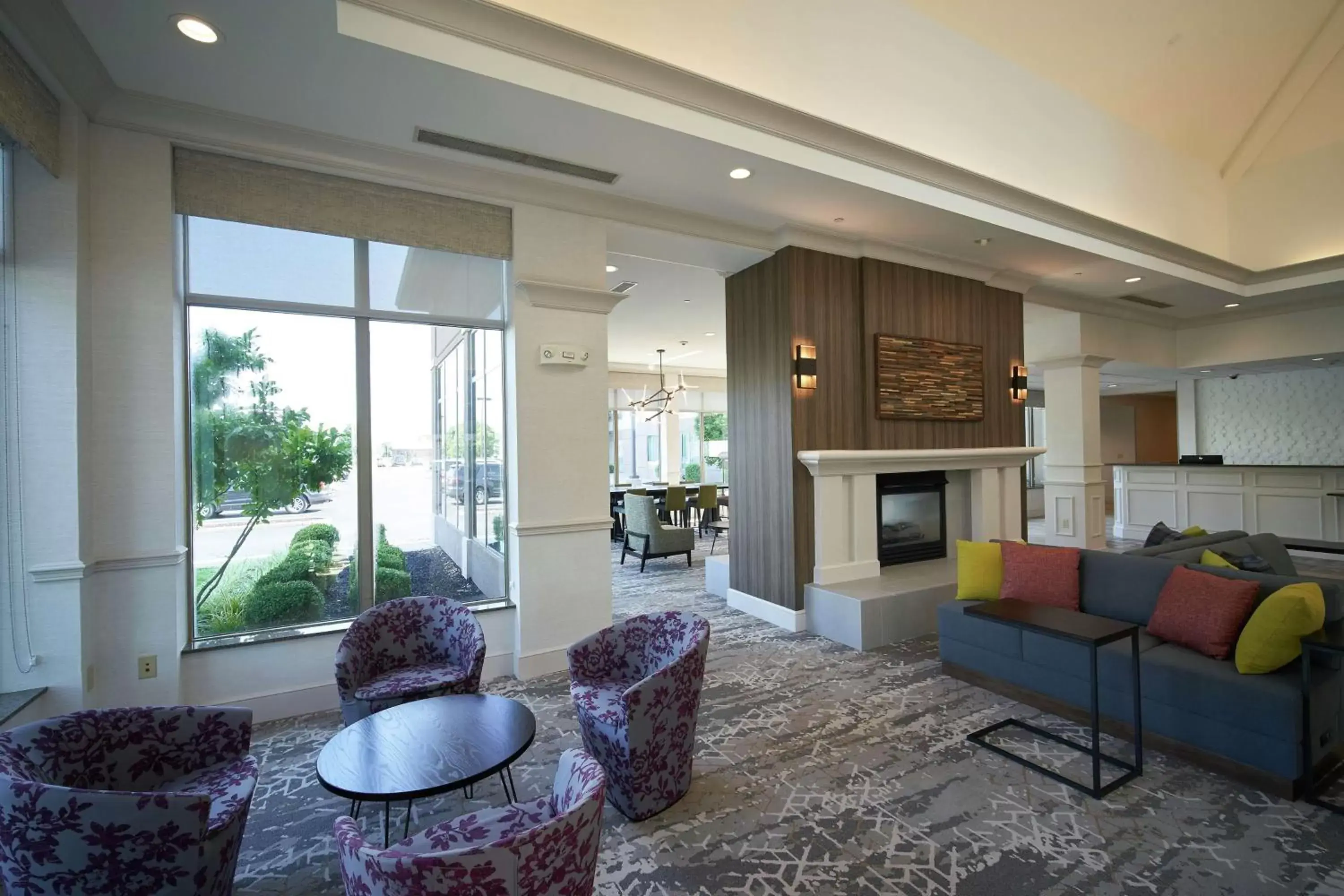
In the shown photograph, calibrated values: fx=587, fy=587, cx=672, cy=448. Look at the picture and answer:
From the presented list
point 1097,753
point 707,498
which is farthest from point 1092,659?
point 707,498

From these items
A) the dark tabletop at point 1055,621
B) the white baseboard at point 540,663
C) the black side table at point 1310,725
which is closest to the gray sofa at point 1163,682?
the black side table at point 1310,725

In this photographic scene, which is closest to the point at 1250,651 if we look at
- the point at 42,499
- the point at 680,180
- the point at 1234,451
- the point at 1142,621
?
the point at 1142,621

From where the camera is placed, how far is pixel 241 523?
3336 mm

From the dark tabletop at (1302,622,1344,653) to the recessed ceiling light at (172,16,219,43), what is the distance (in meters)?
5.07

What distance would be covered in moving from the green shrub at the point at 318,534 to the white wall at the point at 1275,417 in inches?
486

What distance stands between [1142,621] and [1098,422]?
494 centimetres

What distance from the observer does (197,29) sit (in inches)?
96.1

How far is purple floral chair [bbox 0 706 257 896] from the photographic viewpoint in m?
1.44

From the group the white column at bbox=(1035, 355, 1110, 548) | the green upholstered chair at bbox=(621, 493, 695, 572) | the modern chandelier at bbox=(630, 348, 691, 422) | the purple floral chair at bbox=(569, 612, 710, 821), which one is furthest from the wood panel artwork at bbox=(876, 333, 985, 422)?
the modern chandelier at bbox=(630, 348, 691, 422)

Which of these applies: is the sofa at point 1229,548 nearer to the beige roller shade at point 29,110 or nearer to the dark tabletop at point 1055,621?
the dark tabletop at point 1055,621

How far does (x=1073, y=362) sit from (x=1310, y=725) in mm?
5829

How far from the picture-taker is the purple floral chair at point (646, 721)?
7.38 ft

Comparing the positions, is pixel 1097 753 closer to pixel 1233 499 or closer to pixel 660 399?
pixel 1233 499

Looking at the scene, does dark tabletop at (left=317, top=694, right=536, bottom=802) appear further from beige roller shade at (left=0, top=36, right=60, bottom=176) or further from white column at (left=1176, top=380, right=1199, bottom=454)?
white column at (left=1176, top=380, right=1199, bottom=454)
